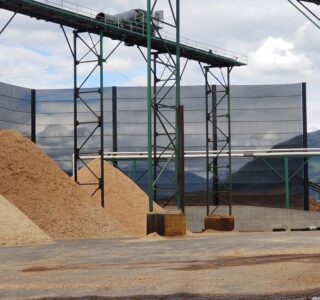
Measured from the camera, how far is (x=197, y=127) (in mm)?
63906

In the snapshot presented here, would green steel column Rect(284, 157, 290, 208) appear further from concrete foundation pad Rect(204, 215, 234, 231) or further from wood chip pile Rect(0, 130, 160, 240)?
wood chip pile Rect(0, 130, 160, 240)

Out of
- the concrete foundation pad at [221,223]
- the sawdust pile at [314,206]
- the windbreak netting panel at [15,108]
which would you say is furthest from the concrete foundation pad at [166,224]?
the sawdust pile at [314,206]

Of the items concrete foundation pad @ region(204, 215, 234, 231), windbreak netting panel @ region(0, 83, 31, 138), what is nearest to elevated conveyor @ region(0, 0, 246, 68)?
concrete foundation pad @ region(204, 215, 234, 231)

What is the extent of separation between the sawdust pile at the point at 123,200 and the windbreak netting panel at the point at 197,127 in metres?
13.9

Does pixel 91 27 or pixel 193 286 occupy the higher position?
pixel 91 27

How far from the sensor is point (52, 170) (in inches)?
1382

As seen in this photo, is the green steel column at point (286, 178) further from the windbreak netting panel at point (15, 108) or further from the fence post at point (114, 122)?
the windbreak netting panel at point (15, 108)

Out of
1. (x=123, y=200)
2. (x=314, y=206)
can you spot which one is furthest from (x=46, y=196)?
(x=314, y=206)

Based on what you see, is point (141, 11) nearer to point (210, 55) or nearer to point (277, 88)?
point (210, 55)

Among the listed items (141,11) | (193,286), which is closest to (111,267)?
(193,286)

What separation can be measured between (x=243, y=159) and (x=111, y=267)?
46.6 metres

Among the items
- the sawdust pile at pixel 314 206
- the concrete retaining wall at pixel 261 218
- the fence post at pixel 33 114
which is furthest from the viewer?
the fence post at pixel 33 114

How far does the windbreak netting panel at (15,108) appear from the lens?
60625 mm

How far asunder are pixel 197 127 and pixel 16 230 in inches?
1542
